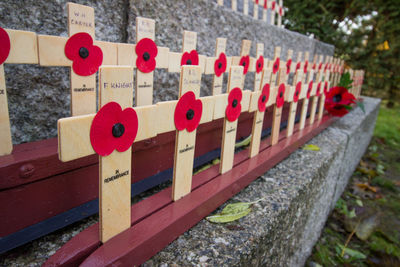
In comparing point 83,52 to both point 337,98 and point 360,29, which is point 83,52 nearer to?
point 337,98

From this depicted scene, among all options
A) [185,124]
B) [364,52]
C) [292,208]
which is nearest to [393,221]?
[292,208]

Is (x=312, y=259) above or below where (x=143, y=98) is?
below

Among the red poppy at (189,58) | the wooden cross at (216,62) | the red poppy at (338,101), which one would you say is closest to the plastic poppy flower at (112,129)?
the red poppy at (189,58)

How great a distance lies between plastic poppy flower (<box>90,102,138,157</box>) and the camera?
61cm

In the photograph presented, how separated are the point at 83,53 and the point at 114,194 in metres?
0.53

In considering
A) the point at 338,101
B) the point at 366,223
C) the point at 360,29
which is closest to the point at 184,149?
the point at 366,223

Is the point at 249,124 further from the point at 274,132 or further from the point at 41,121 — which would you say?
the point at 41,121

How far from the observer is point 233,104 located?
3.58 ft

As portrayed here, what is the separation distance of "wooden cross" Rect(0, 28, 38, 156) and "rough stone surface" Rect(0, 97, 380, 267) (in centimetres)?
32

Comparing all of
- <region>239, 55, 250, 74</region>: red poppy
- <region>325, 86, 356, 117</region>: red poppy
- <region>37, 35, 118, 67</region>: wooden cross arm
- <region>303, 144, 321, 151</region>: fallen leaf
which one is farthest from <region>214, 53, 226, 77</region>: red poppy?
<region>325, 86, 356, 117</region>: red poppy

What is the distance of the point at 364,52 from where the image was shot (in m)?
6.93

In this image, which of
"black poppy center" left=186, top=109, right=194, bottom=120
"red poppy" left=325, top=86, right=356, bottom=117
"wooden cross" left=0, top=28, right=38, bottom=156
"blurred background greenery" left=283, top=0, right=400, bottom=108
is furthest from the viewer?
"blurred background greenery" left=283, top=0, right=400, bottom=108

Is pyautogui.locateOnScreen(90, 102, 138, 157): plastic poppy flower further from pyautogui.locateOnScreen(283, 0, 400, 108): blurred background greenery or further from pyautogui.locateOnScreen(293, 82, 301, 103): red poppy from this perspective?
pyautogui.locateOnScreen(283, 0, 400, 108): blurred background greenery

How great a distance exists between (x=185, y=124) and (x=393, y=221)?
8.11 ft
